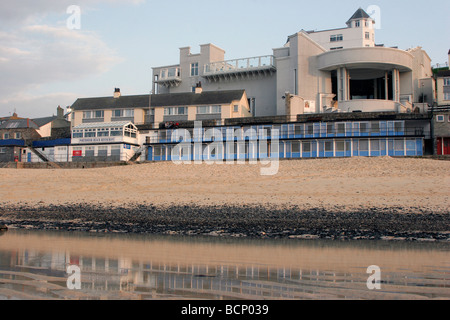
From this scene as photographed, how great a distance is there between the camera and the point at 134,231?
59.6 feet

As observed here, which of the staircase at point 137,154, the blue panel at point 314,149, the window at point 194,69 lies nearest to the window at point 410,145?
the blue panel at point 314,149

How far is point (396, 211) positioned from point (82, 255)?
555 inches

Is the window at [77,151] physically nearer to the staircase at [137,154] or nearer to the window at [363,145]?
the staircase at [137,154]

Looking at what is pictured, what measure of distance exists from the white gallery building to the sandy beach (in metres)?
14.7

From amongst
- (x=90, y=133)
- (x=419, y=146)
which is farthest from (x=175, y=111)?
(x=419, y=146)

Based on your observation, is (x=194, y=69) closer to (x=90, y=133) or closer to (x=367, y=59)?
(x=90, y=133)

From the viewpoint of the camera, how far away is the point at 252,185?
88.6 feet

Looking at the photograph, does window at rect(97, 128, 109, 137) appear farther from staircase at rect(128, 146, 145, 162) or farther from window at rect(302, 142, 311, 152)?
window at rect(302, 142, 311, 152)

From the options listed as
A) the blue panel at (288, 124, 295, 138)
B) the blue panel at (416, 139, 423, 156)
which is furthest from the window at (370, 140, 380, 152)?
the blue panel at (288, 124, 295, 138)

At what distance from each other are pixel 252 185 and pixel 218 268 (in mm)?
16845

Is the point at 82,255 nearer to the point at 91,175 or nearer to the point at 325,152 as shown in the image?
the point at 91,175

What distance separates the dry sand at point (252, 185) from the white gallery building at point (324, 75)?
44.5ft
